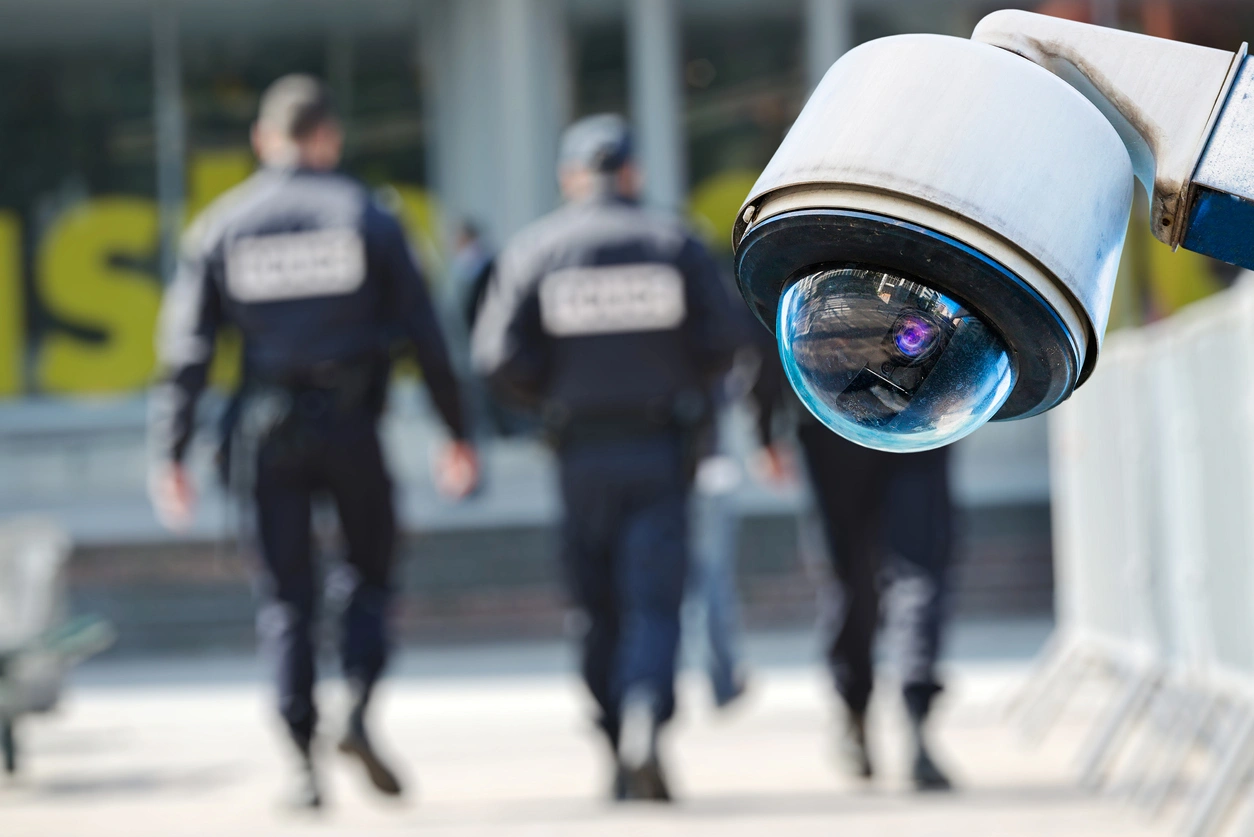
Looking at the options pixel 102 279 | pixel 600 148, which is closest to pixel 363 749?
pixel 600 148

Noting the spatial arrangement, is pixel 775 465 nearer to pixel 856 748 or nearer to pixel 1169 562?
pixel 856 748

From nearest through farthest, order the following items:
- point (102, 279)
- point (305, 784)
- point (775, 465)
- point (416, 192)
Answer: point (305, 784) → point (775, 465) → point (416, 192) → point (102, 279)

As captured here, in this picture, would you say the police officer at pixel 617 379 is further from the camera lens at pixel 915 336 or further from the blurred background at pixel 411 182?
the blurred background at pixel 411 182

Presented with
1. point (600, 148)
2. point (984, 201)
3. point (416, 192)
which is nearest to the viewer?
point (984, 201)

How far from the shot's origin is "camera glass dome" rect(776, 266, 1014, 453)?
111 centimetres

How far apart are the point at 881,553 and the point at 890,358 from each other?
4.13 meters

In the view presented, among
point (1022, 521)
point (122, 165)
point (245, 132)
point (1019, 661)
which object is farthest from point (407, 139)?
point (1019, 661)

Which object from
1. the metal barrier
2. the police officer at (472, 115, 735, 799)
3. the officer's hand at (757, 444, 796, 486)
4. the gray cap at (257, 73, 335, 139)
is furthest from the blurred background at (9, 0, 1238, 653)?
the gray cap at (257, 73, 335, 139)

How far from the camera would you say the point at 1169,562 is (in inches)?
191

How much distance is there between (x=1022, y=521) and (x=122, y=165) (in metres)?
6.34

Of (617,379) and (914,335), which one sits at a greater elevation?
(914,335)

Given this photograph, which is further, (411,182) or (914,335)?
(411,182)

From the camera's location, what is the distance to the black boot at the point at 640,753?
15.6 feet

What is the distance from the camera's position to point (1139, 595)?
523 centimetres
